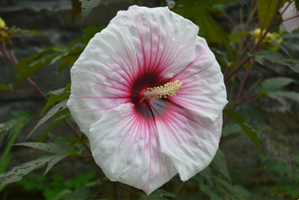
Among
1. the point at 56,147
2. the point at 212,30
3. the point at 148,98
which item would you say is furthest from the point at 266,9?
the point at 56,147

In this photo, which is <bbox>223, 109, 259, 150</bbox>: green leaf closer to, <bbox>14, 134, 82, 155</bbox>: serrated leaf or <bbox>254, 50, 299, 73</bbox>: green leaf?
<bbox>254, 50, 299, 73</bbox>: green leaf

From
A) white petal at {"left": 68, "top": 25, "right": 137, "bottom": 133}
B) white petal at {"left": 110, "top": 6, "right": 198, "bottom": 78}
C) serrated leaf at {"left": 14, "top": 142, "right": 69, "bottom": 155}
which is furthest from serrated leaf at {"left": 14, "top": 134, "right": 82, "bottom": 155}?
white petal at {"left": 110, "top": 6, "right": 198, "bottom": 78}

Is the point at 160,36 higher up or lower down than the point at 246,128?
higher up

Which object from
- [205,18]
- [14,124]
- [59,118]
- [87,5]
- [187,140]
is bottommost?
[14,124]

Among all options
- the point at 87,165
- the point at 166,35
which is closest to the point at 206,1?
the point at 166,35

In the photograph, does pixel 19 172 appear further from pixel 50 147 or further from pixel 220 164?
pixel 220 164

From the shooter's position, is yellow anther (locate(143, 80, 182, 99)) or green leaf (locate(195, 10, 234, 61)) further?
green leaf (locate(195, 10, 234, 61))

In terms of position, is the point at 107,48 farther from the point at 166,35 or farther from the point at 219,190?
the point at 219,190
